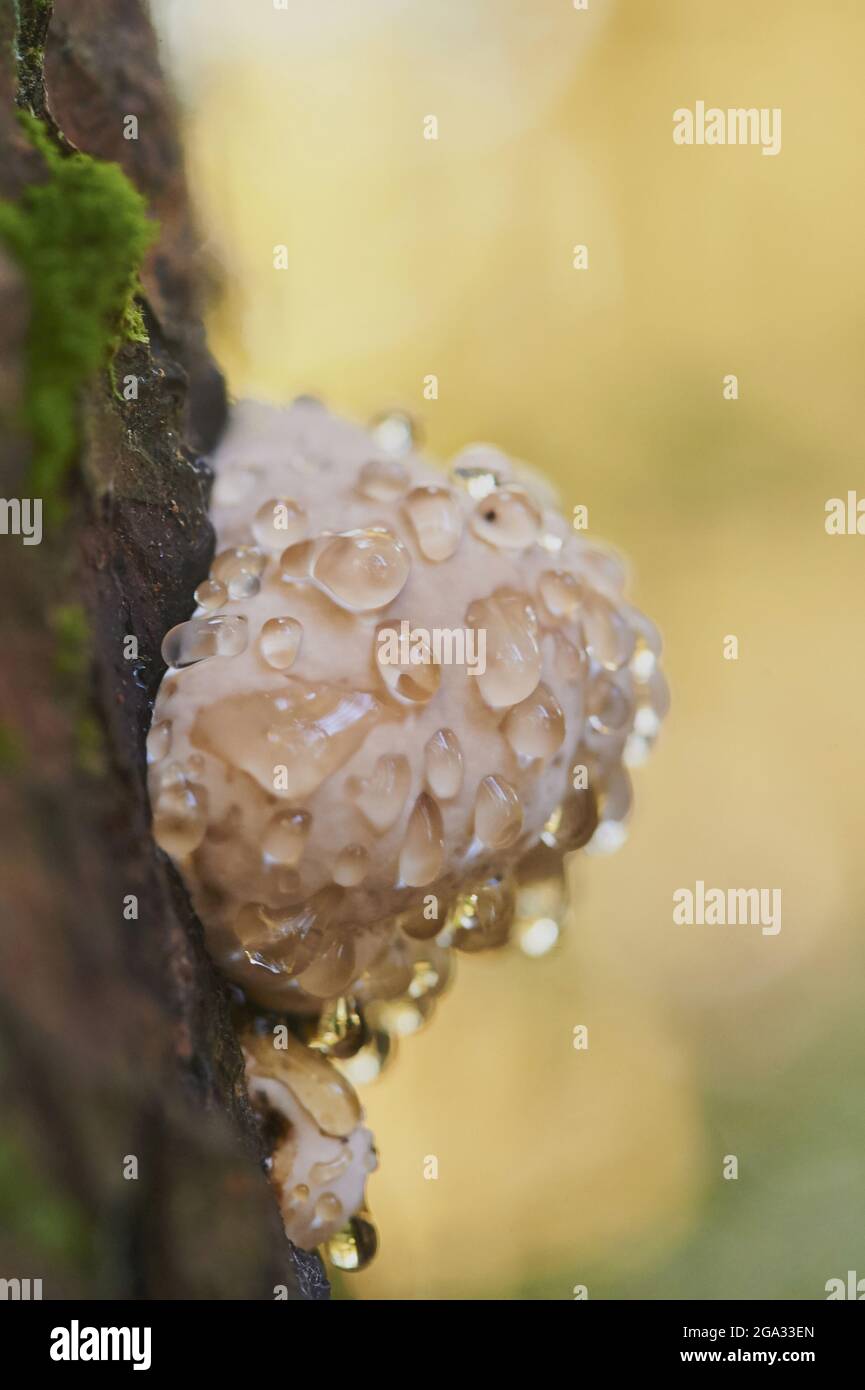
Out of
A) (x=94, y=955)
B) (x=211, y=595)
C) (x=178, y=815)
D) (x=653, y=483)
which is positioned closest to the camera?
(x=94, y=955)

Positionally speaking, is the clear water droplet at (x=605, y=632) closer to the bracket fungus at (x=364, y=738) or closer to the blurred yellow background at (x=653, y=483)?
the bracket fungus at (x=364, y=738)

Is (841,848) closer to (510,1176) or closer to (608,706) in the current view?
(510,1176)

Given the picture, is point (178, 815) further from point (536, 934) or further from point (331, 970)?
point (536, 934)

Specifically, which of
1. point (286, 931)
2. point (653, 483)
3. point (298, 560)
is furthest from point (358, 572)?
point (653, 483)

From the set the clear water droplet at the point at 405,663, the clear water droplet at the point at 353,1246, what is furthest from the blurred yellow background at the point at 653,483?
the clear water droplet at the point at 405,663

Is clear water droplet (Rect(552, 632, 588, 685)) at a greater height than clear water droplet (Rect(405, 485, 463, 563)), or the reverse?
clear water droplet (Rect(405, 485, 463, 563))

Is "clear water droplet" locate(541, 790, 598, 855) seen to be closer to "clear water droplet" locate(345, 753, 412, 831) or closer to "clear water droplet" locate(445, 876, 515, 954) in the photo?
Result: "clear water droplet" locate(445, 876, 515, 954)

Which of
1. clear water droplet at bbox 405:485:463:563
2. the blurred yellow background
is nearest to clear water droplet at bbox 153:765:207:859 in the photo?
clear water droplet at bbox 405:485:463:563
